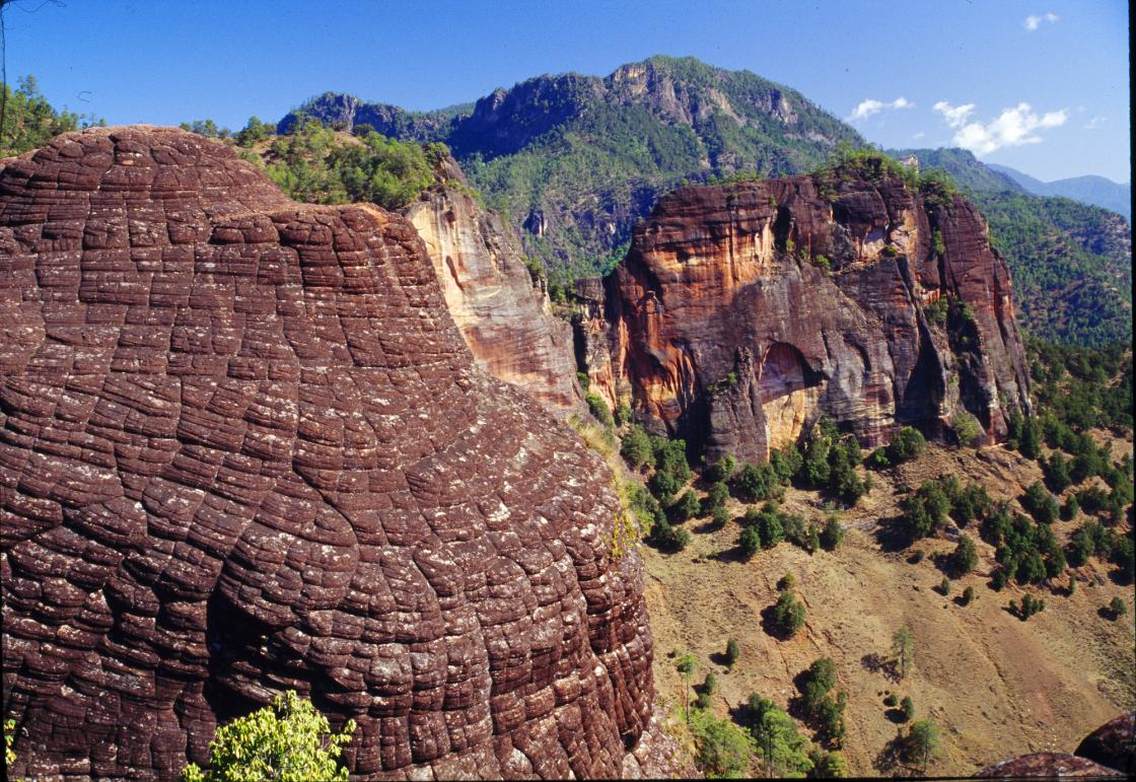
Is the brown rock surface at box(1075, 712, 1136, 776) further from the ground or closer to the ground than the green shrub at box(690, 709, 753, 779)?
further from the ground

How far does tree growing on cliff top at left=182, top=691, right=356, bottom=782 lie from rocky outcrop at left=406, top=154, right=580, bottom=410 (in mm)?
28777

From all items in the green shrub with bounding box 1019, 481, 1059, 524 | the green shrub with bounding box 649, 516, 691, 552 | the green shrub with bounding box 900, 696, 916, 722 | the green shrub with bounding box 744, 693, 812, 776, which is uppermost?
the green shrub with bounding box 649, 516, 691, 552

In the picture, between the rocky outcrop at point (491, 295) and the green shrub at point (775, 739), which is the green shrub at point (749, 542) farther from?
the rocky outcrop at point (491, 295)

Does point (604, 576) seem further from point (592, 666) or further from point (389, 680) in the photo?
point (389, 680)

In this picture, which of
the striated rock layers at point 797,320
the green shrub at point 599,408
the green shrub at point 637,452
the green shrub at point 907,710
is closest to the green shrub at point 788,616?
the green shrub at point 907,710

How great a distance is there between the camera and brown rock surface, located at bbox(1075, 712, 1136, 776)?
1232cm

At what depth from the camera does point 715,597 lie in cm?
4075

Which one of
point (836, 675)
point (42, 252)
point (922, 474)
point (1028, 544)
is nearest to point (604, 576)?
point (42, 252)

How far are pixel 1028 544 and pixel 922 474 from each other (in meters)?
8.90

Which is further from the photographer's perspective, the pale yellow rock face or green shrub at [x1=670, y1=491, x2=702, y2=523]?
the pale yellow rock face

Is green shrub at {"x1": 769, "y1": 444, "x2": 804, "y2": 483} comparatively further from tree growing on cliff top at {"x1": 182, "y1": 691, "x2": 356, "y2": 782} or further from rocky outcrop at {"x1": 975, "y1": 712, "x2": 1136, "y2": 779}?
tree growing on cliff top at {"x1": 182, "y1": 691, "x2": 356, "y2": 782}

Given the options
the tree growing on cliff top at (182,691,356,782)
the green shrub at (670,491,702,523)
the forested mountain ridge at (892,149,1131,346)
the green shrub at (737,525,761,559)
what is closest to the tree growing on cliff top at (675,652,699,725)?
the green shrub at (737,525,761,559)

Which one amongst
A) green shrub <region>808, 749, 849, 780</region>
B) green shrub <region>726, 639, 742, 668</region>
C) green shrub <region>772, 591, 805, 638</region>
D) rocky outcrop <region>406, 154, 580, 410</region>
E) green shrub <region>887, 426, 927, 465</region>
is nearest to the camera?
green shrub <region>808, 749, 849, 780</region>

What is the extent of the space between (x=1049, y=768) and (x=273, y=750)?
11498 mm
